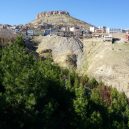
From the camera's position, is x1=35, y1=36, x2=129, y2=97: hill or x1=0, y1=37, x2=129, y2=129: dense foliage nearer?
x1=0, y1=37, x2=129, y2=129: dense foliage

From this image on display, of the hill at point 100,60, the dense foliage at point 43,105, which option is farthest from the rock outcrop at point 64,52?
the dense foliage at point 43,105

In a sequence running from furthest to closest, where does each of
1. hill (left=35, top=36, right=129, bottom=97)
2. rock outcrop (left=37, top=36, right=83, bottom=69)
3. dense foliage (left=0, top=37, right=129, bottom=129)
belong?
rock outcrop (left=37, top=36, right=83, bottom=69), hill (left=35, top=36, right=129, bottom=97), dense foliage (left=0, top=37, right=129, bottom=129)

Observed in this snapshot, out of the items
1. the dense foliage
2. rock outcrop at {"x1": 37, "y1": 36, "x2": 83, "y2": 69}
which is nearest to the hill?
rock outcrop at {"x1": 37, "y1": 36, "x2": 83, "y2": 69}

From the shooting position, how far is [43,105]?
75375 mm

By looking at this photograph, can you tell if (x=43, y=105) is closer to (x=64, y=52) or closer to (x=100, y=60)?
(x=100, y=60)

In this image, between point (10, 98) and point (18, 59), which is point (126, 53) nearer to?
point (18, 59)

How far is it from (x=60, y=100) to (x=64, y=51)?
11377 cm

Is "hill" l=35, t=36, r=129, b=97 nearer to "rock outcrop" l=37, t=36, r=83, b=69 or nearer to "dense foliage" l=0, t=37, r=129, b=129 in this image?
"rock outcrop" l=37, t=36, r=83, b=69

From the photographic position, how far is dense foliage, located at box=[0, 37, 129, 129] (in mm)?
70000

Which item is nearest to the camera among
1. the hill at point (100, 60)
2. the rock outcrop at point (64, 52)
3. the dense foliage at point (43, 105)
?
the dense foliage at point (43, 105)

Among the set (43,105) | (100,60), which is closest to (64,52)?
(100,60)

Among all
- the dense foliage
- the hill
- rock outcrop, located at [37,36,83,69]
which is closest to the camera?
the dense foliage

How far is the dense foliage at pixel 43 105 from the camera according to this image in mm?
70000

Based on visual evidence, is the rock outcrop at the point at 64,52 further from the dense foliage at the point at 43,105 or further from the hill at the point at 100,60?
the dense foliage at the point at 43,105
